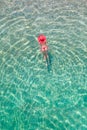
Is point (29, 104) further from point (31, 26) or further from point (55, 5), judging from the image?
point (55, 5)

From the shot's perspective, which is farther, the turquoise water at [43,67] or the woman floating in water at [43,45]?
the woman floating in water at [43,45]

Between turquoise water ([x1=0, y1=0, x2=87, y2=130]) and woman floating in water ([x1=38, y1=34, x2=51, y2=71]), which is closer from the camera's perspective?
turquoise water ([x1=0, y1=0, x2=87, y2=130])

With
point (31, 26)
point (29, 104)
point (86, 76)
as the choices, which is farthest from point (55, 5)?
point (29, 104)

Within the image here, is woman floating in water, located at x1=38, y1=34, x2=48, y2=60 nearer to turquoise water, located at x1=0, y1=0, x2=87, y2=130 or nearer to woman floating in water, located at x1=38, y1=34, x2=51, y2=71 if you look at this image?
woman floating in water, located at x1=38, y1=34, x2=51, y2=71

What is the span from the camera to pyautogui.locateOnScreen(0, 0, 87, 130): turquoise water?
7223 mm

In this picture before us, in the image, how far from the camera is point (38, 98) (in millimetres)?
7547

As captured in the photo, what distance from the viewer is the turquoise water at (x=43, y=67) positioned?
7.22 metres

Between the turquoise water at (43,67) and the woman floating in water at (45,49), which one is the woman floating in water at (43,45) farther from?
the turquoise water at (43,67)

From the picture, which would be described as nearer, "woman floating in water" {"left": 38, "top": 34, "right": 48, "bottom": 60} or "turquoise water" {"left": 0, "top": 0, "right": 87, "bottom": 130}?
"turquoise water" {"left": 0, "top": 0, "right": 87, "bottom": 130}

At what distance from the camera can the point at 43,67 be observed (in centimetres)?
809

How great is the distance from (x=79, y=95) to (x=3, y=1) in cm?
471

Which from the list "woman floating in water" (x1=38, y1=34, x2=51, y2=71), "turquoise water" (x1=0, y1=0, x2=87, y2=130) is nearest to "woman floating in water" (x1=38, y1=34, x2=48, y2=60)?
"woman floating in water" (x1=38, y1=34, x2=51, y2=71)

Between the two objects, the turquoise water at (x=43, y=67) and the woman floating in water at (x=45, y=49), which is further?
the woman floating in water at (x=45, y=49)

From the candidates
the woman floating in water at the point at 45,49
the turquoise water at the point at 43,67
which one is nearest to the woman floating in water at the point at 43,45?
the woman floating in water at the point at 45,49
